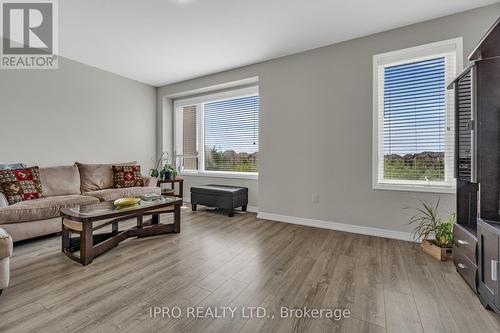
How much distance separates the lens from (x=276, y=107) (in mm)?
3898

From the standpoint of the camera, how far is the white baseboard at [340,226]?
2951 millimetres

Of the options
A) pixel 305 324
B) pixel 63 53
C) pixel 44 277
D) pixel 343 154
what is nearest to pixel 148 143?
pixel 63 53

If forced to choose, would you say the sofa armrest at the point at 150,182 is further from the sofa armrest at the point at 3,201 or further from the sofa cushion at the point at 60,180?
the sofa armrest at the point at 3,201

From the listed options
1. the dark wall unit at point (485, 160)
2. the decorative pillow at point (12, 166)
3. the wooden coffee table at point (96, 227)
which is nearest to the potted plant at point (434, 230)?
the dark wall unit at point (485, 160)

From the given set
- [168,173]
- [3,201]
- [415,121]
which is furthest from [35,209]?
[415,121]

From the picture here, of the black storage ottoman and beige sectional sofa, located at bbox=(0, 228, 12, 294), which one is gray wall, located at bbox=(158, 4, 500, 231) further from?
beige sectional sofa, located at bbox=(0, 228, 12, 294)

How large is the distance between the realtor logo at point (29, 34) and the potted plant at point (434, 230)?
483 cm

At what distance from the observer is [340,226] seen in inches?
131

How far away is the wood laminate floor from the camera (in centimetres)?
145

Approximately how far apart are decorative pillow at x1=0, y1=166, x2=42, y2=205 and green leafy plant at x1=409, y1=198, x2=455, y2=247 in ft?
16.1

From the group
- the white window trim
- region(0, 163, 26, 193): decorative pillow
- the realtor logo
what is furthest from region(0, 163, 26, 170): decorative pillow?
the white window trim

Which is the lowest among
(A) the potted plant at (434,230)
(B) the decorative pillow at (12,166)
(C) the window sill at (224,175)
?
(A) the potted plant at (434,230)

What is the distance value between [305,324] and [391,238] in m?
2.12

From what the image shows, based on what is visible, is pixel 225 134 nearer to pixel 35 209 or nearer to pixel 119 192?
pixel 119 192
